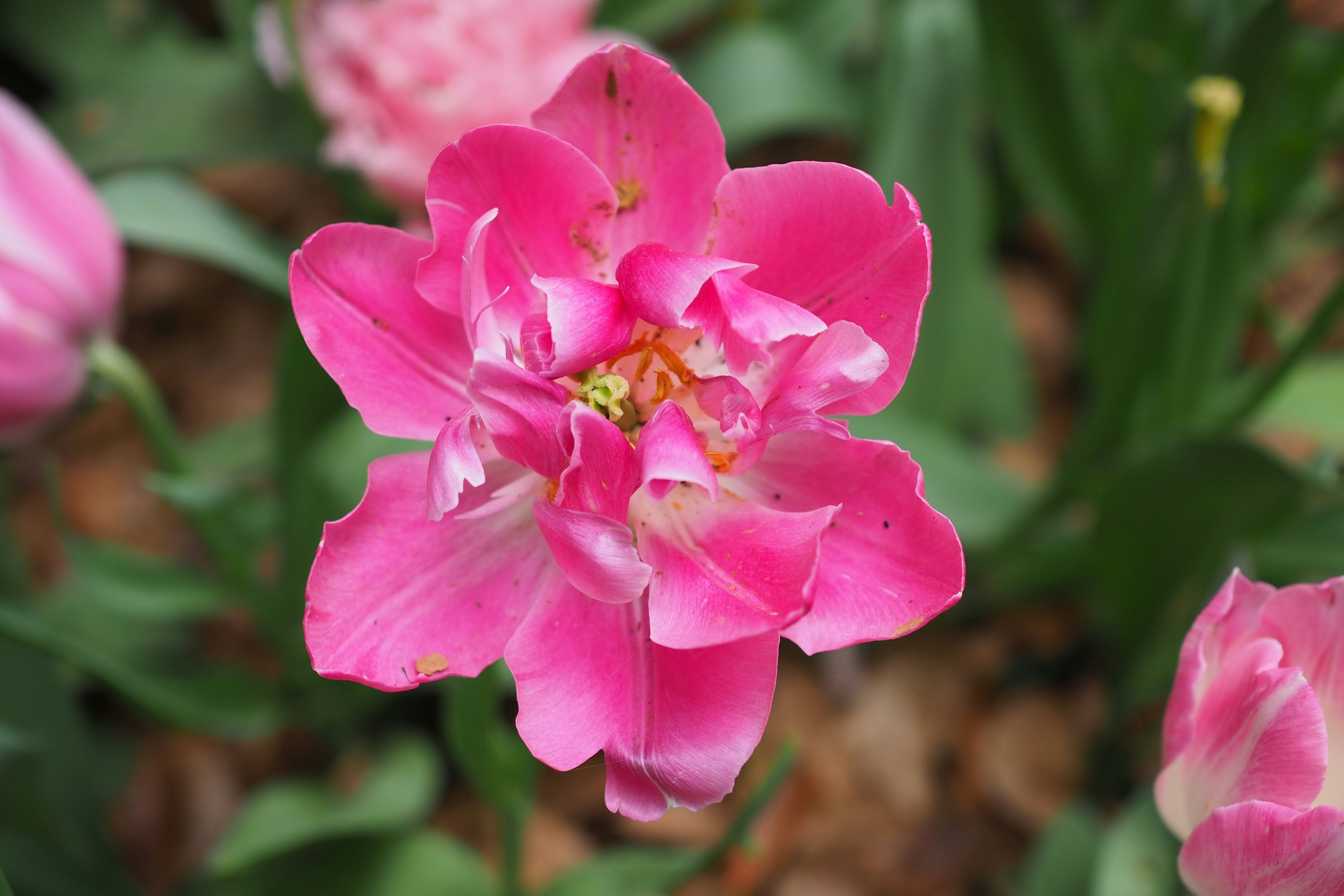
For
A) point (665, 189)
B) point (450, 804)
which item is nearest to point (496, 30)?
point (665, 189)

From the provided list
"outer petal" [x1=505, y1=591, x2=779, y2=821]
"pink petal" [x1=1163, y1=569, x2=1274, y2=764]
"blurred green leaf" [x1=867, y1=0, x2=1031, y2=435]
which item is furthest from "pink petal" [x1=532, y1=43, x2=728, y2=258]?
"blurred green leaf" [x1=867, y1=0, x2=1031, y2=435]

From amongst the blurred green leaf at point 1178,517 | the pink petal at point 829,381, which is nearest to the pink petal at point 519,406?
the pink petal at point 829,381

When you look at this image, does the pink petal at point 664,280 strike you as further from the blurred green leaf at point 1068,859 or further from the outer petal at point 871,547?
the blurred green leaf at point 1068,859

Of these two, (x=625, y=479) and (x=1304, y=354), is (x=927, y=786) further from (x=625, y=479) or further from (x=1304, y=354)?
(x=625, y=479)

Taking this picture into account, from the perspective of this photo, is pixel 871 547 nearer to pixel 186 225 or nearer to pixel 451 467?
pixel 451 467

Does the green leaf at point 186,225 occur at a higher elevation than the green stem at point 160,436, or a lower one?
higher

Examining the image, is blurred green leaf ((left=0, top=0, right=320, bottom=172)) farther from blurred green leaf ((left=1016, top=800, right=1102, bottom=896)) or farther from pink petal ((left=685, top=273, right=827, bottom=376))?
blurred green leaf ((left=1016, top=800, right=1102, bottom=896))
